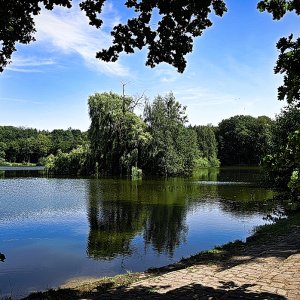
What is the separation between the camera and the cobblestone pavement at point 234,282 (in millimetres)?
5602

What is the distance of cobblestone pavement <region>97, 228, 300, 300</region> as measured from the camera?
18.4ft

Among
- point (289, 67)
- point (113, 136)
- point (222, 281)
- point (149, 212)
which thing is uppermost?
point (113, 136)

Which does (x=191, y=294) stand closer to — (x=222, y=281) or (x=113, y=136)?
(x=222, y=281)

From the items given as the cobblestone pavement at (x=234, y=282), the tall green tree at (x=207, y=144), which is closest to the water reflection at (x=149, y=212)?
the cobblestone pavement at (x=234, y=282)

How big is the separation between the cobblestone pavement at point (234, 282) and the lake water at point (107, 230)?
3.85m

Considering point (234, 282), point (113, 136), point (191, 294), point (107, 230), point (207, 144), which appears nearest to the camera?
point (191, 294)

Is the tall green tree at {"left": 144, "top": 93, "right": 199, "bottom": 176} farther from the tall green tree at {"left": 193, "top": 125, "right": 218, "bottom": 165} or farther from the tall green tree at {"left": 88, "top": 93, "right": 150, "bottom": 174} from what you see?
the tall green tree at {"left": 193, "top": 125, "right": 218, "bottom": 165}

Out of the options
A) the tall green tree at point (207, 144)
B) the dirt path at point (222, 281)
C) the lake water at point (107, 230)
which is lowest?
the lake water at point (107, 230)

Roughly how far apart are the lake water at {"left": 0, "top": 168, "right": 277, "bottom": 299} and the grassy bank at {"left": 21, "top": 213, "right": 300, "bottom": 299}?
1558 millimetres

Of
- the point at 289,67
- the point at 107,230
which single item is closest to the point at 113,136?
the point at 107,230

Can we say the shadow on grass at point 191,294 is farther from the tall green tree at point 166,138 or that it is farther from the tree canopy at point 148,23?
the tall green tree at point 166,138

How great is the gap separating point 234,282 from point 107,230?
37.6ft

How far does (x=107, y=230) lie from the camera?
17.5m

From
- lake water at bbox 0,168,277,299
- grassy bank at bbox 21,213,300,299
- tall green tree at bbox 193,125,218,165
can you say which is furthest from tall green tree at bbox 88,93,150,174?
grassy bank at bbox 21,213,300,299
